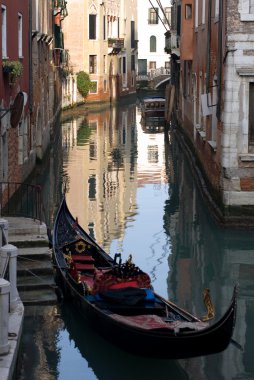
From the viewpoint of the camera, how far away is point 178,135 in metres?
29.5

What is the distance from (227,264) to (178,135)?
58.9 feet

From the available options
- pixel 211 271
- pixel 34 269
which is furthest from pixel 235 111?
pixel 34 269

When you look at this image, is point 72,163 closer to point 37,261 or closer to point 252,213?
point 252,213

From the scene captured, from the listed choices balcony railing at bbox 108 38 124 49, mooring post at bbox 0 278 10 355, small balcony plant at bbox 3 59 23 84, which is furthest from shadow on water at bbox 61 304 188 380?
balcony railing at bbox 108 38 124 49

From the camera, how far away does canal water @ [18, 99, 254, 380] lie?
787cm

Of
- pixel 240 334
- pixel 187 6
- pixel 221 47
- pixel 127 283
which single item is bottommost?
pixel 240 334

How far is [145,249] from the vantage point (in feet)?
41.3

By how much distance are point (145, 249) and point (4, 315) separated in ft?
20.0

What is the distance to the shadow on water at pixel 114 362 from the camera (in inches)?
304

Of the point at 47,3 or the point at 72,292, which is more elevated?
the point at 47,3

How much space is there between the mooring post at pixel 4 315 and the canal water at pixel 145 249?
0.77 metres

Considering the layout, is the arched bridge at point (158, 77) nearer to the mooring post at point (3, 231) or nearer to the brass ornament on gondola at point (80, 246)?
the brass ornament on gondola at point (80, 246)

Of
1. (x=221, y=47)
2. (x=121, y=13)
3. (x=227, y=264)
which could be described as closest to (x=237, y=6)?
(x=221, y=47)

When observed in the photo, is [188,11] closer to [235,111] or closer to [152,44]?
[235,111]
